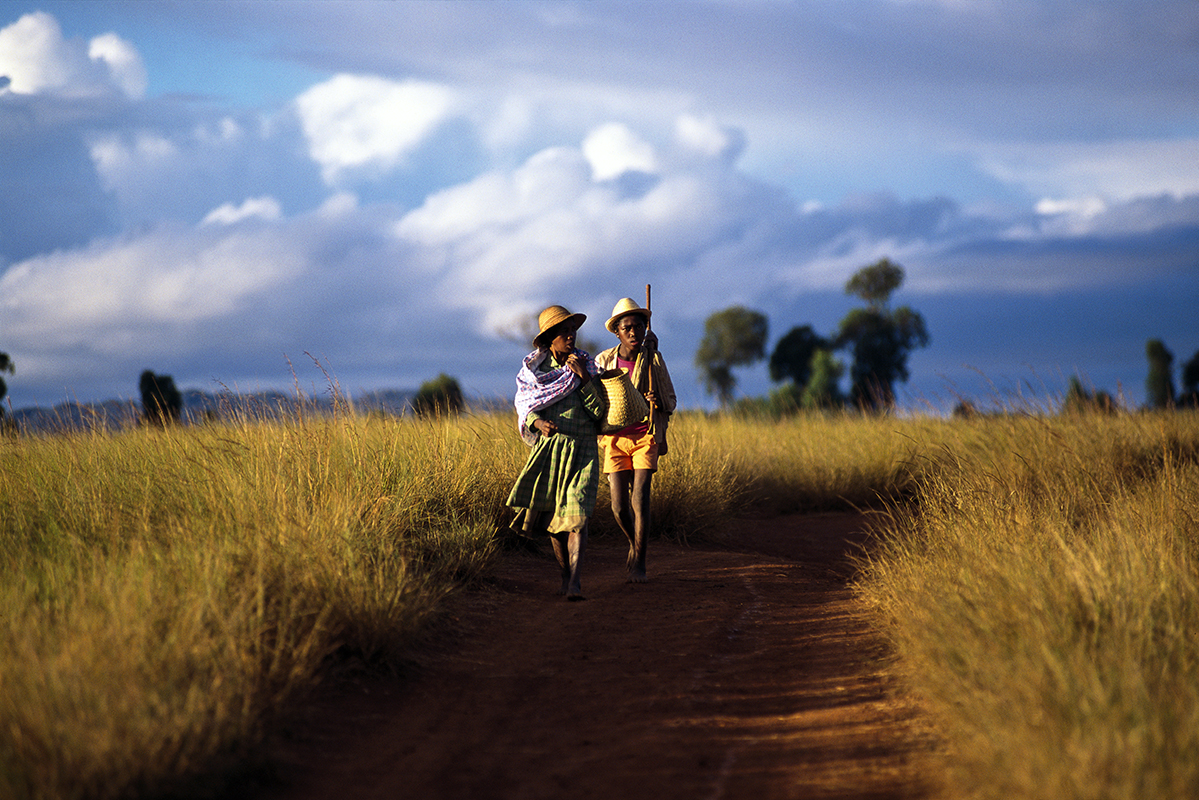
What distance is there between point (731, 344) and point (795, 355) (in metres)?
4.74

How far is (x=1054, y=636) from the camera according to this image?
4367 mm

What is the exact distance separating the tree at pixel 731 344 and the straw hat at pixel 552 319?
55.8 metres

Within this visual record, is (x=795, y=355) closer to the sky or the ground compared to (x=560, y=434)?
closer to the sky

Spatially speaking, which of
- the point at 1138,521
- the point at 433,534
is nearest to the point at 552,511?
the point at 433,534

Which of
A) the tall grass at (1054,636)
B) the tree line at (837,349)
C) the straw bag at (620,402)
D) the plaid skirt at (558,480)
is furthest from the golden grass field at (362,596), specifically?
the tree line at (837,349)

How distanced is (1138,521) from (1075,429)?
225 inches

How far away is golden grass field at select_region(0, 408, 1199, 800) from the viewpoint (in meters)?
3.53

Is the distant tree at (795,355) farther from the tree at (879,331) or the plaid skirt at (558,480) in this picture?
the plaid skirt at (558,480)

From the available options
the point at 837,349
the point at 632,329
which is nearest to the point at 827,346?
the point at 837,349

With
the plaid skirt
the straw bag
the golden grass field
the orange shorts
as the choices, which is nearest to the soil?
the golden grass field

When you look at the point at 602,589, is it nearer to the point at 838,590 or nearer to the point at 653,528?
the point at 838,590

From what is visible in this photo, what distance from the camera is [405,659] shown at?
17.7 ft

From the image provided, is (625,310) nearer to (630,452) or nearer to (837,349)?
(630,452)

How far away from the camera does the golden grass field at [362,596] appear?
3.53 m
